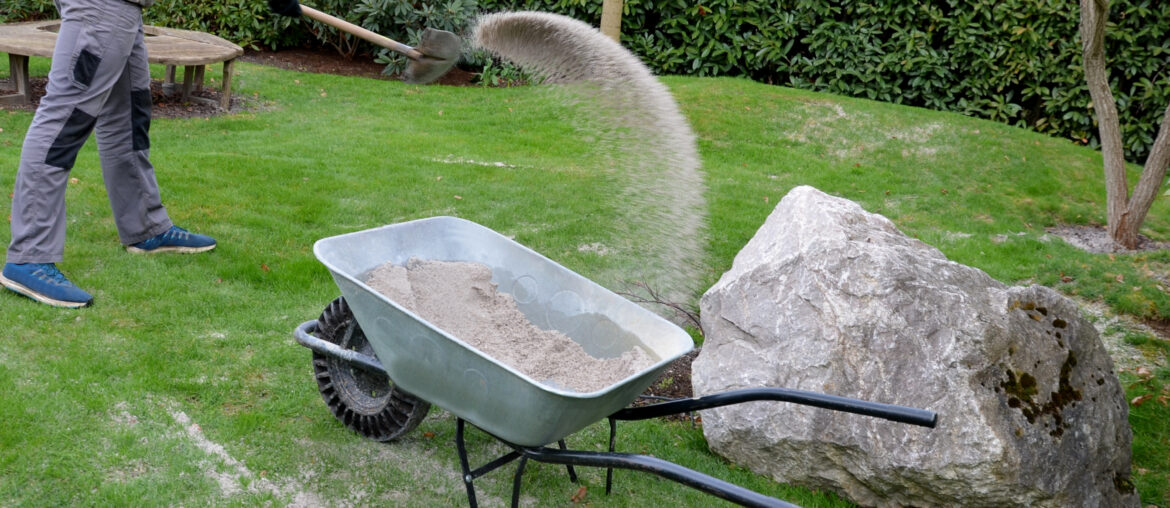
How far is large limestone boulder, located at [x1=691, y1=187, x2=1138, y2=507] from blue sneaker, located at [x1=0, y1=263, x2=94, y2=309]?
97.4 inches

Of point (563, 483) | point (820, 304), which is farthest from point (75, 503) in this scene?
point (820, 304)

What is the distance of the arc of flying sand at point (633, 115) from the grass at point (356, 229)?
227 mm

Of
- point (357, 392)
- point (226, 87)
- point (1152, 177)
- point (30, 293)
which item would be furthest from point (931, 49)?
point (30, 293)

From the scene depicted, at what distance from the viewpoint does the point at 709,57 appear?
30.7ft

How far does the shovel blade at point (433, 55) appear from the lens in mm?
4246

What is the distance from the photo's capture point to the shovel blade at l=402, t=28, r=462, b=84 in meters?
4.25

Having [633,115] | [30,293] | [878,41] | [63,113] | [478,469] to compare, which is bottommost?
[30,293]

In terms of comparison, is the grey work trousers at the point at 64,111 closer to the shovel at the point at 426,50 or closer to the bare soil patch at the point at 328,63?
the shovel at the point at 426,50

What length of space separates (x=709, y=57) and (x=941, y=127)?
2.46 meters

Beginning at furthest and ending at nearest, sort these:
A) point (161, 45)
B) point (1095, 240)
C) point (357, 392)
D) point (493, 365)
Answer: point (161, 45), point (1095, 240), point (357, 392), point (493, 365)

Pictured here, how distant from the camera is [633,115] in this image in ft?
13.3

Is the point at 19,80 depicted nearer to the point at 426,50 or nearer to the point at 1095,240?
the point at 426,50

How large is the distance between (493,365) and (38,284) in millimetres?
2339

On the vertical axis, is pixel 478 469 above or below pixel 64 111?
below
